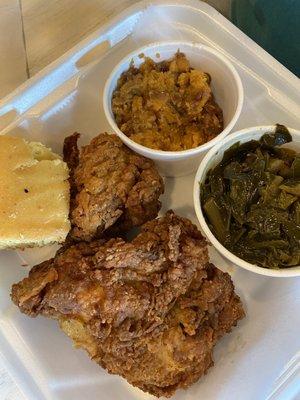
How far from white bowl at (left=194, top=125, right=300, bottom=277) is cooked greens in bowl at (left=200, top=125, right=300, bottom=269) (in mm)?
16

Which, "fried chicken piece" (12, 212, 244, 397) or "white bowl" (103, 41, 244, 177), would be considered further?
"white bowl" (103, 41, 244, 177)

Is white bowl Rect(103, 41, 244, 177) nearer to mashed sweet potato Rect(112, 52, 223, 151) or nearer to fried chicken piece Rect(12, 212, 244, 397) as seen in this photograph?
mashed sweet potato Rect(112, 52, 223, 151)

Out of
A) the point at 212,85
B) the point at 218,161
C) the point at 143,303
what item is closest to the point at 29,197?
the point at 143,303

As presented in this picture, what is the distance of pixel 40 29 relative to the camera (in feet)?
7.20

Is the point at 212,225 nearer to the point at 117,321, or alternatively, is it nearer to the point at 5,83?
the point at 117,321

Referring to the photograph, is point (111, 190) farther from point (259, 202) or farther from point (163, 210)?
point (259, 202)

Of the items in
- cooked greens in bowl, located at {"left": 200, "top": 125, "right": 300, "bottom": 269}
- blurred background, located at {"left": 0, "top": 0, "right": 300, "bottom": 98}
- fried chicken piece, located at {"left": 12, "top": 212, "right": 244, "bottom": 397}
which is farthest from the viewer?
blurred background, located at {"left": 0, "top": 0, "right": 300, "bottom": 98}

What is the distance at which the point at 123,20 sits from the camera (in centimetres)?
179

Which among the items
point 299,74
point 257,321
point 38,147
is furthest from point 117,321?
point 299,74

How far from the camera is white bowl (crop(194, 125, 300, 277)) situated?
1.44m

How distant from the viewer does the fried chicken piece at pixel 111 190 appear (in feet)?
4.92

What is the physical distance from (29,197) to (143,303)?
1.38 feet

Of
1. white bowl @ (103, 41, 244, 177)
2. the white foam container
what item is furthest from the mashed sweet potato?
the white foam container

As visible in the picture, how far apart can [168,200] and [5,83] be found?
0.83 meters
